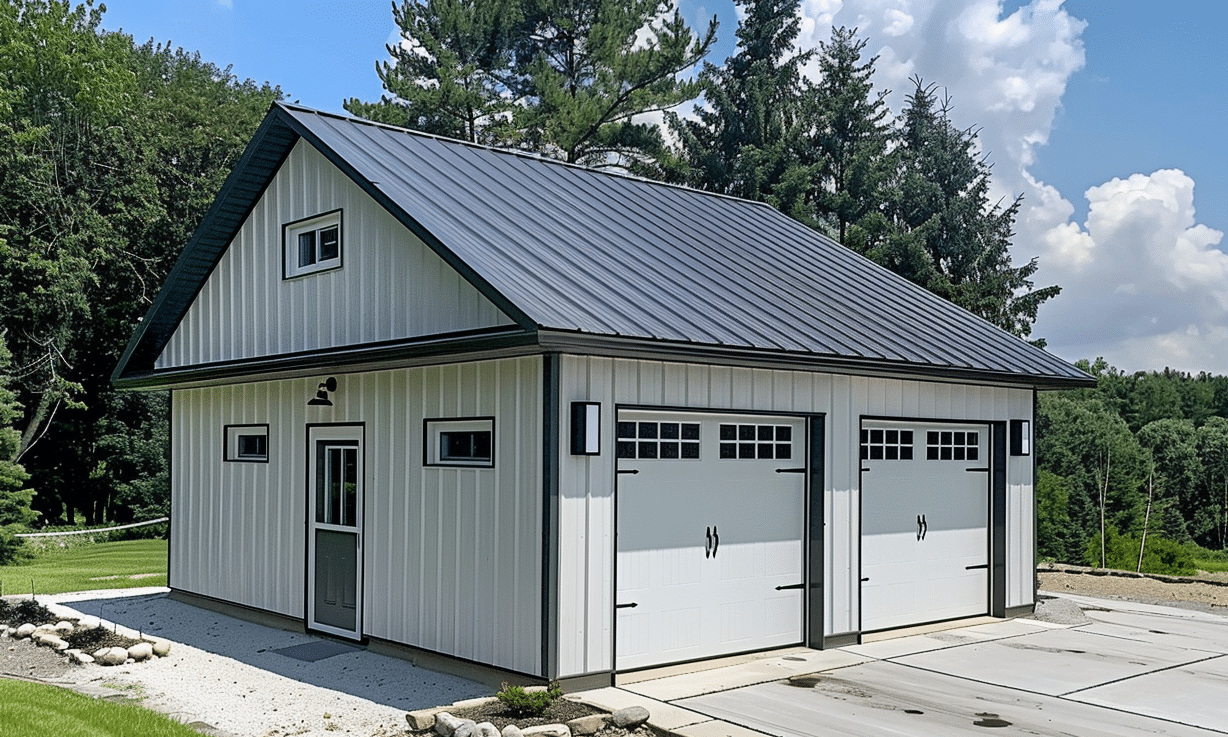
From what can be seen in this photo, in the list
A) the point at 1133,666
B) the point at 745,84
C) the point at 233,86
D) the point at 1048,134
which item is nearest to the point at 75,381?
the point at 233,86

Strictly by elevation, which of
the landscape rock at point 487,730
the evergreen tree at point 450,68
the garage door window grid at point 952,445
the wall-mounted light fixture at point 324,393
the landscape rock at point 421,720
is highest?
the evergreen tree at point 450,68

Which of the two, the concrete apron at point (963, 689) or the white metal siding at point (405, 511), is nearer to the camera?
the concrete apron at point (963, 689)

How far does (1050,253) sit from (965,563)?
25.9m

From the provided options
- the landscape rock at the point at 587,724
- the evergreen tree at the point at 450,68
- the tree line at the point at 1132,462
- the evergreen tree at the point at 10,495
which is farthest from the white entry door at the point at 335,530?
the evergreen tree at the point at 450,68

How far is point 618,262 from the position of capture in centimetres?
1042

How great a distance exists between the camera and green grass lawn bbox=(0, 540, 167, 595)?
15.8m

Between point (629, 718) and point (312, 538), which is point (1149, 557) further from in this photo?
point (629, 718)

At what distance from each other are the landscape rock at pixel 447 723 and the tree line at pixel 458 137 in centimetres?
2235

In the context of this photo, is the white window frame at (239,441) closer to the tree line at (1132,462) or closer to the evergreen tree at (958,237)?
the tree line at (1132,462)

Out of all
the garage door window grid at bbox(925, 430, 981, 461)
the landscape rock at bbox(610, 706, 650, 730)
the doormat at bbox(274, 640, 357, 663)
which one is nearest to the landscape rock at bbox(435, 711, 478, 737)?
the landscape rock at bbox(610, 706, 650, 730)

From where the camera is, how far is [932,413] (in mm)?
11484

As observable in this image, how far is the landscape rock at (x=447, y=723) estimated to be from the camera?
712 centimetres

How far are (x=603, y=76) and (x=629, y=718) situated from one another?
2718cm

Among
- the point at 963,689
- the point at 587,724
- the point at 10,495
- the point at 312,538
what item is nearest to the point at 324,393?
the point at 312,538
